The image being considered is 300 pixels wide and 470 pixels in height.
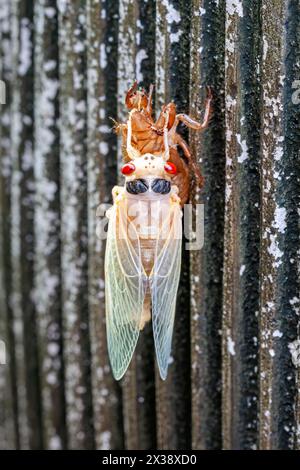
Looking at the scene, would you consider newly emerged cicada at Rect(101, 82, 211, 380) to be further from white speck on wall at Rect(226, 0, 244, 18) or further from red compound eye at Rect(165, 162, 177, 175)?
white speck on wall at Rect(226, 0, 244, 18)

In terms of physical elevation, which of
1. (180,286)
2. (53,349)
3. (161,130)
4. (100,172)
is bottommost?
(53,349)

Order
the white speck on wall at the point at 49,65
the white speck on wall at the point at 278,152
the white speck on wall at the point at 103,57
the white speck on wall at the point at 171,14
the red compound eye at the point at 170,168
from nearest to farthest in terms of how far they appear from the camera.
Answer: the white speck on wall at the point at 278,152 < the white speck on wall at the point at 171,14 < the white speck on wall at the point at 103,57 < the white speck on wall at the point at 49,65 < the red compound eye at the point at 170,168

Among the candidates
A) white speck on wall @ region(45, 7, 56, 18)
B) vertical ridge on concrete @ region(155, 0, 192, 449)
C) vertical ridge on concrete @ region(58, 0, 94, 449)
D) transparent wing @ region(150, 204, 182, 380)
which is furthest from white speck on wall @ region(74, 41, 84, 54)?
transparent wing @ region(150, 204, 182, 380)

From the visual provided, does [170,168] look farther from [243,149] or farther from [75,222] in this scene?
[243,149]

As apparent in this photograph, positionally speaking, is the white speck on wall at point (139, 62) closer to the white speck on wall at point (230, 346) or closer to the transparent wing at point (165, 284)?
the transparent wing at point (165, 284)

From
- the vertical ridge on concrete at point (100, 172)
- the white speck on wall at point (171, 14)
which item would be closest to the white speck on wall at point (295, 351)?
the vertical ridge on concrete at point (100, 172)

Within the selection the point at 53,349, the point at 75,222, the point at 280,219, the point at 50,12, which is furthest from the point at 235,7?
the point at 53,349

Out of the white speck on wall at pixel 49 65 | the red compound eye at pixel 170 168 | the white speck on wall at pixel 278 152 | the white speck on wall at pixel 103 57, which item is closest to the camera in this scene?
the white speck on wall at pixel 278 152
